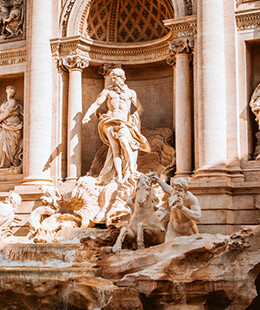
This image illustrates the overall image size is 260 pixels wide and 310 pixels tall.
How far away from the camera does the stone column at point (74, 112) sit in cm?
1725

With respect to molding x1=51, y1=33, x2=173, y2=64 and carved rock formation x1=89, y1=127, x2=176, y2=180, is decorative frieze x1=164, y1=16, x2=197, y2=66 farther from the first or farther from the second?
carved rock formation x1=89, y1=127, x2=176, y2=180

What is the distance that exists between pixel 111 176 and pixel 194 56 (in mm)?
3797

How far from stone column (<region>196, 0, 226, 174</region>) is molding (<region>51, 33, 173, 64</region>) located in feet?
5.91

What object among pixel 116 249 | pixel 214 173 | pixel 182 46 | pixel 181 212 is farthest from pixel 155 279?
pixel 182 46

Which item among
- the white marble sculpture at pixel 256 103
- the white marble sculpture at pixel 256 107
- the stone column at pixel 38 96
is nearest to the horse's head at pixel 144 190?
the white marble sculpture at pixel 256 107

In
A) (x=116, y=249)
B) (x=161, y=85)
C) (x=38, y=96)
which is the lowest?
(x=116, y=249)

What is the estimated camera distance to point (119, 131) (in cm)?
1642

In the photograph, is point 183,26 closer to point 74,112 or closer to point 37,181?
point 74,112

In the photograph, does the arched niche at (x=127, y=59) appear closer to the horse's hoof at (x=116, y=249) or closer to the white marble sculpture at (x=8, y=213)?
the white marble sculpture at (x=8, y=213)

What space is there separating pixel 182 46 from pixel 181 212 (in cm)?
592

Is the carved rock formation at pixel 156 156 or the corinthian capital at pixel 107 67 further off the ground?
the corinthian capital at pixel 107 67

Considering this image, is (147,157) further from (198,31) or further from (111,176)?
(198,31)

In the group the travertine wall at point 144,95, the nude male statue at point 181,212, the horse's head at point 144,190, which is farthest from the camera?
the travertine wall at point 144,95

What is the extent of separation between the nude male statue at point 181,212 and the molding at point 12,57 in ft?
27.3
